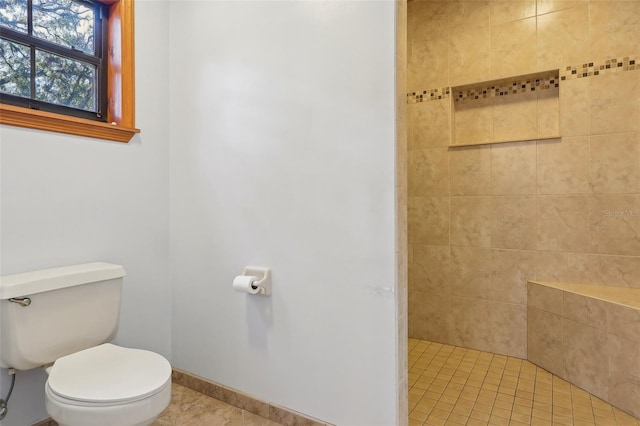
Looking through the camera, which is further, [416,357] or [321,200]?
[416,357]

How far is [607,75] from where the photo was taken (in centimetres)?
217

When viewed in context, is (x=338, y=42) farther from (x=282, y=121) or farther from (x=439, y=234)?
(x=439, y=234)

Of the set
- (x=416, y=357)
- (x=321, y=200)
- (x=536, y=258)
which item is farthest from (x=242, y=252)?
(x=536, y=258)

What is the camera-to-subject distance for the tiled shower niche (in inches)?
93.7

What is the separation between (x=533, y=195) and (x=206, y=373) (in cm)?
238

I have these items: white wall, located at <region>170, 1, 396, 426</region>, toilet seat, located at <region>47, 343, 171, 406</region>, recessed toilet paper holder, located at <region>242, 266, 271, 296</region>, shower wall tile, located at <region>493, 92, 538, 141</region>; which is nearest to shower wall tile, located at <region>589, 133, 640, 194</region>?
shower wall tile, located at <region>493, 92, 538, 141</region>

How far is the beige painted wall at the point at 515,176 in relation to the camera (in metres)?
2.16

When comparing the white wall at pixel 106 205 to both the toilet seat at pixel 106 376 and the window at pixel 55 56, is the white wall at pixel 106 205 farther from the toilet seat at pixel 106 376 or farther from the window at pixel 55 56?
the toilet seat at pixel 106 376

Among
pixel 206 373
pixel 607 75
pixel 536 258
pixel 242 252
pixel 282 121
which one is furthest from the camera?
pixel 536 258

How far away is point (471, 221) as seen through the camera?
103 inches

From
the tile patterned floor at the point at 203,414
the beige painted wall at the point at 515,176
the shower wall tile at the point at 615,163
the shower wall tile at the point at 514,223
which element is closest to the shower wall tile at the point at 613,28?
the beige painted wall at the point at 515,176

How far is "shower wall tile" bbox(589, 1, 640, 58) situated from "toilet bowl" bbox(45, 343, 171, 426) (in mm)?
2996

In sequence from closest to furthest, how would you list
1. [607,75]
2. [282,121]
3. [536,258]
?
1. [282,121]
2. [607,75]
3. [536,258]

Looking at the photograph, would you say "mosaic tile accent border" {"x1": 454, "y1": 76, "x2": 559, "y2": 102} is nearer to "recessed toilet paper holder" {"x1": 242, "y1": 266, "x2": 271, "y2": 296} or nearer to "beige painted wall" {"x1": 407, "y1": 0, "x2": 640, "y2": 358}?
"beige painted wall" {"x1": 407, "y1": 0, "x2": 640, "y2": 358}
